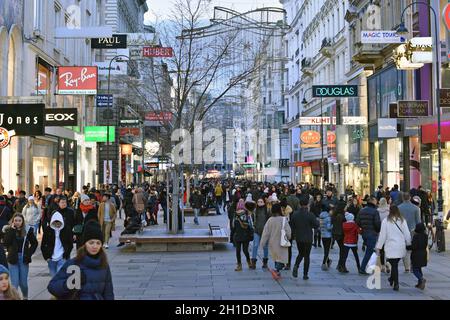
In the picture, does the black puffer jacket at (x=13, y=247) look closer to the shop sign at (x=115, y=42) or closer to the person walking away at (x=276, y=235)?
the person walking away at (x=276, y=235)

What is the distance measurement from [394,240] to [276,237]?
8.04ft

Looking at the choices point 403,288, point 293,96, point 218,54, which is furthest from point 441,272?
point 293,96

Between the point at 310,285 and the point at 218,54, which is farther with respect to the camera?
the point at 218,54

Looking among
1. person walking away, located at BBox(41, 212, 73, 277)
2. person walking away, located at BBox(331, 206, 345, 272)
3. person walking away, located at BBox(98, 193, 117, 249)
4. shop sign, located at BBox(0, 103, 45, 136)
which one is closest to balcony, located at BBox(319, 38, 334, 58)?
shop sign, located at BBox(0, 103, 45, 136)

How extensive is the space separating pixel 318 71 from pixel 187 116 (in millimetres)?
25913

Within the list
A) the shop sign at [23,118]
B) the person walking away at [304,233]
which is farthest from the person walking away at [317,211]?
the shop sign at [23,118]

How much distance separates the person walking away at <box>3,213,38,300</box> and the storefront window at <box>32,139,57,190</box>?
66.5 ft

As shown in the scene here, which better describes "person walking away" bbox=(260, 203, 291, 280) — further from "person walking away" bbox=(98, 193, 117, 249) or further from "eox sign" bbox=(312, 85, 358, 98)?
"eox sign" bbox=(312, 85, 358, 98)

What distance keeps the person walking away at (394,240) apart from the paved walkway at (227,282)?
553mm

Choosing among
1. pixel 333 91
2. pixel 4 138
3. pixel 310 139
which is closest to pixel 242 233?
pixel 4 138

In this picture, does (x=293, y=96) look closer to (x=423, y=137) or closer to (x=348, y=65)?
(x=348, y=65)

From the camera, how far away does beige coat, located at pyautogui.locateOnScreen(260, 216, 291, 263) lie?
475 inches

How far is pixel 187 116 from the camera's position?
96.5ft

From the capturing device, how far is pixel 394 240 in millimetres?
10781
